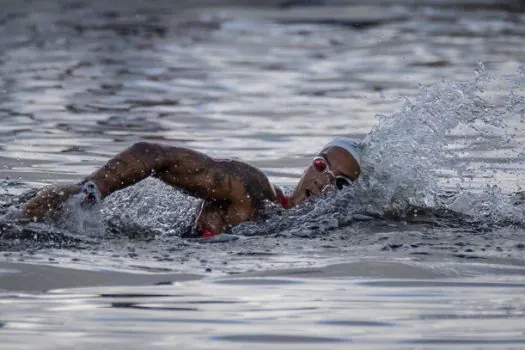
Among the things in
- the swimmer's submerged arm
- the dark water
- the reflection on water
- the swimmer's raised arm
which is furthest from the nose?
the reflection on water

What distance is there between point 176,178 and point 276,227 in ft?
2.51

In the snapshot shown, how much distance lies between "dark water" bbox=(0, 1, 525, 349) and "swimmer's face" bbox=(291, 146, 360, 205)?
0.13 metres

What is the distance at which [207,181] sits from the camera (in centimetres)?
962

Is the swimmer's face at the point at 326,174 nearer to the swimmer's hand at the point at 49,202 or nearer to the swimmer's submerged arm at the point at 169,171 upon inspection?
the swimmer's submerged arm at the point at 169,171

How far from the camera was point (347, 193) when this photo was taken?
10219mm

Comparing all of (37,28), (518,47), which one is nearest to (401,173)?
(518,47)

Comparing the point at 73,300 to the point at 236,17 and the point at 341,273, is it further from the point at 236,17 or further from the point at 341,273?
the point at 236,17

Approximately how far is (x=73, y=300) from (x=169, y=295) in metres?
0.52

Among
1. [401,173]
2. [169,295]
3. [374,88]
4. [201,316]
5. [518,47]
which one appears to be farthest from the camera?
[518,47]

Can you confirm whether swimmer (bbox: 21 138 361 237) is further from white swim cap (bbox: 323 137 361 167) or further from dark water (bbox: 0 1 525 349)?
dark water (bbox: 0 1 525 349)

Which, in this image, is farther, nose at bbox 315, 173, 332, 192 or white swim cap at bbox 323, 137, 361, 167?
white swim cap at bbox 323, 137, 361, 167

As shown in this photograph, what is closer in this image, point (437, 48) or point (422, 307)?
point (422, 307)

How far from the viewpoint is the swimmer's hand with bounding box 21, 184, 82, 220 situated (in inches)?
358

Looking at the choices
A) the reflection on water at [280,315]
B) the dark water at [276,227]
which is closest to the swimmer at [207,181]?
the dark water at [276,227]
